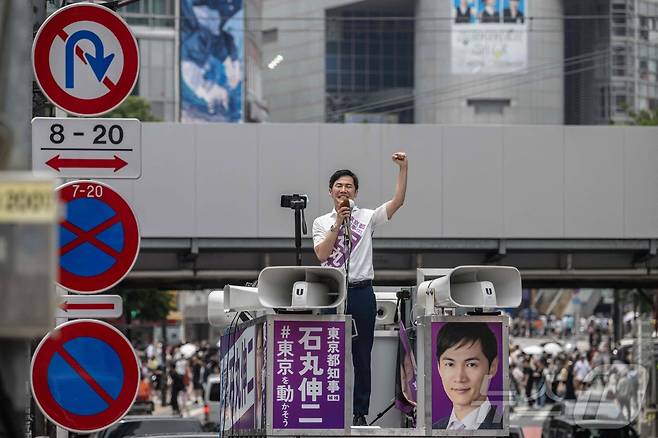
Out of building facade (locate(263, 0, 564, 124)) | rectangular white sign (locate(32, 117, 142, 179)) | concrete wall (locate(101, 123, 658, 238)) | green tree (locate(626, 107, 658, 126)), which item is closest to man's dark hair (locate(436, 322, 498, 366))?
rectangular white sign (locate(32, 117, 142, 179))

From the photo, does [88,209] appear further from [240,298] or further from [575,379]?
[575,379]

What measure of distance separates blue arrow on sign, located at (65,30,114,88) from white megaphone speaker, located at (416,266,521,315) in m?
2.10

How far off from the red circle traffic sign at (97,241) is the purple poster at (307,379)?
0.88 metres

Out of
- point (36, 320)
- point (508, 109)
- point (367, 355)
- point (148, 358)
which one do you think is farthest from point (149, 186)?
point (508, 109)

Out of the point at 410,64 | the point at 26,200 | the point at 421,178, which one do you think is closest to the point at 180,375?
the point at 421,178

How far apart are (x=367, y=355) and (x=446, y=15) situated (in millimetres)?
134409

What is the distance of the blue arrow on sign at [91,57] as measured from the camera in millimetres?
8461

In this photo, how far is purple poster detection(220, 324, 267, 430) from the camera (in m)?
8.33

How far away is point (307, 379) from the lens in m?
8.16

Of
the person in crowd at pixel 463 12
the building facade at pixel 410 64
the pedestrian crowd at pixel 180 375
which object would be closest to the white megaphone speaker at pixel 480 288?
the pedestrian crowd at pixel 180 375

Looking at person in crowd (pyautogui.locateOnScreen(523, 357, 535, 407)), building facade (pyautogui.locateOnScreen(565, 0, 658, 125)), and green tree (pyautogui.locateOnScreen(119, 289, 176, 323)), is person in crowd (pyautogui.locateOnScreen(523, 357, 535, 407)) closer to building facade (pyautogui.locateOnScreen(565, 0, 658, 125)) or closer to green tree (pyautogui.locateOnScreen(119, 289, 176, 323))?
green tree (pyautogui.locateOnScreen(119, 289, 176, 323))

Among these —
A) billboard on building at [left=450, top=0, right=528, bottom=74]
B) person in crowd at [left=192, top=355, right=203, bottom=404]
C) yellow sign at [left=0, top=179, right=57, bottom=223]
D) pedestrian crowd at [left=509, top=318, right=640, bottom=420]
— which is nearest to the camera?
yellow sign at [left=0, top=179, right=57, bottom=223]

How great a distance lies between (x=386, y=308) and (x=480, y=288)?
258 cm

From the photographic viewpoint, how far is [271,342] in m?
8.12
